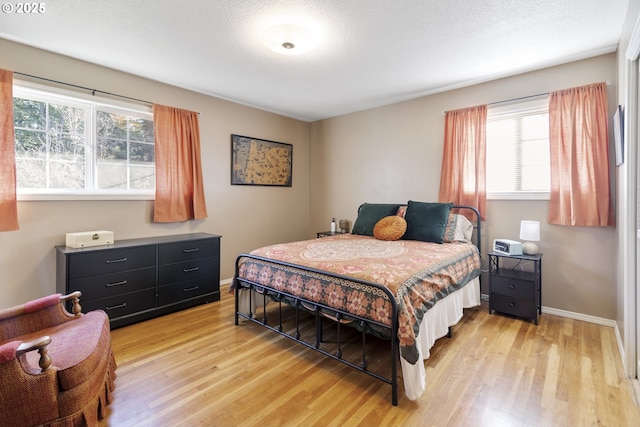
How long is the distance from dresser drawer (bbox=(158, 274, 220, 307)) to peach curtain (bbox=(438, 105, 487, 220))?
2.98 m

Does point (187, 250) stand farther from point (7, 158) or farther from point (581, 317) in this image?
point (581, 317)

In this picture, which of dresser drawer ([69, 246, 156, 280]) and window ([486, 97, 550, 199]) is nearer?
dresser drawer ([69, 246, 156, 280])

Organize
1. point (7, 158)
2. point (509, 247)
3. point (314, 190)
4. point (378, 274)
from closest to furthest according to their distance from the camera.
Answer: point (378, 274), point (7, 158), point (509, 247), point (314, 190)

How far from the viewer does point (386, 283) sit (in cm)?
188

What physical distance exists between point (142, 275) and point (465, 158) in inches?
146

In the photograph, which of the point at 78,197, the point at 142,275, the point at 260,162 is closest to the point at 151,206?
the point at 78,197

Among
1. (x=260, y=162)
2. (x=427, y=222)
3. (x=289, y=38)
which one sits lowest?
(x=427, y=222)

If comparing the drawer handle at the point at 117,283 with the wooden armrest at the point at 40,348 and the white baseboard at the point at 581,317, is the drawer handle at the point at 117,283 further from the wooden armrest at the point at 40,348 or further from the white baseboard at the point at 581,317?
the white baseboard at the point at 581,317

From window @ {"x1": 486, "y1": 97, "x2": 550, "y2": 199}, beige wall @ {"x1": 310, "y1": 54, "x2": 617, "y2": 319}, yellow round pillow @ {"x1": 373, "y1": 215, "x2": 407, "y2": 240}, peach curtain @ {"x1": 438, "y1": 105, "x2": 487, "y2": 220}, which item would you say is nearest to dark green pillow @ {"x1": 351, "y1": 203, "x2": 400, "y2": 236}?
yellow round pillow @ {"x1": 373, "y1": 215, "x2": 407, "y2": 240}

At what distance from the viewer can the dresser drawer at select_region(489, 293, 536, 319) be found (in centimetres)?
285

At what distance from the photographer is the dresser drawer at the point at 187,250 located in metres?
3.10

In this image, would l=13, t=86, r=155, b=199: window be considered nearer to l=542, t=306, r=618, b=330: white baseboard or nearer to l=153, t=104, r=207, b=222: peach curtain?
l=153, t=104, r=207, b=222: peach curtain

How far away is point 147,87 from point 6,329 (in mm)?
2732

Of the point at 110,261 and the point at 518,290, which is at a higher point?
the point at 110,261
